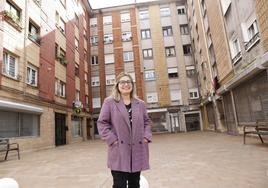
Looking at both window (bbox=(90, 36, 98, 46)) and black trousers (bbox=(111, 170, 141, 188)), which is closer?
A: black trousers (bbox=(111, 170, 141, 188))

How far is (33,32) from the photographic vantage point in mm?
14539

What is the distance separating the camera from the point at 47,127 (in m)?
14.9

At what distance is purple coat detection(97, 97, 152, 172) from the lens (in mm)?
2453

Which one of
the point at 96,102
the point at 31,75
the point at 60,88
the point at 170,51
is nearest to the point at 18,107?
the point at 31,75

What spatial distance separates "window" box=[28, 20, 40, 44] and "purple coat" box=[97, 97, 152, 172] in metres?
13.2

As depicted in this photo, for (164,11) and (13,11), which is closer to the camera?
(13,11)

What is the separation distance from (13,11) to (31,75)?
3.70m

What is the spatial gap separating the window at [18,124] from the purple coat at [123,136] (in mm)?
10011

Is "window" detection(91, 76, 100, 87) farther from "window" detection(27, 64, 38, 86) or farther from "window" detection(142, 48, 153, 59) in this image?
"window" detection(27, 64, 38, 86)

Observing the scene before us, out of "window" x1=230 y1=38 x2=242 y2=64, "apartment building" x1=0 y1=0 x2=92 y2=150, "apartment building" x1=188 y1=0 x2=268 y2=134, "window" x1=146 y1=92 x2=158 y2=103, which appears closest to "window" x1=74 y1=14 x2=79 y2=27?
"apartment building" x1=0 y1=0 x2=92 y2=150

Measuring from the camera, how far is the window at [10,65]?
1138cm

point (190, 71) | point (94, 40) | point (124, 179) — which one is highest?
point (94, 40)

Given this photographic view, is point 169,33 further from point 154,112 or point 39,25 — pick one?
point 39,25

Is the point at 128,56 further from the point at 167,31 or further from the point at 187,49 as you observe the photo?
the point at 187,49
